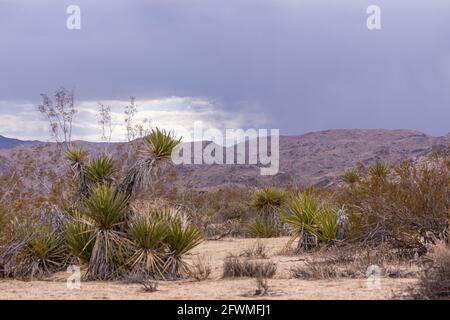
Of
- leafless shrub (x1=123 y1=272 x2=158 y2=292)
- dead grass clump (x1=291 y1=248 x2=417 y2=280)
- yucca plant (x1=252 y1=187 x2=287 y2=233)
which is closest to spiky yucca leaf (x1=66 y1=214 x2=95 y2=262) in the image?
leafless shrub (x1=123 y1=272 x2=158 y2=292)

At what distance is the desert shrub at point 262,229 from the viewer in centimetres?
2188

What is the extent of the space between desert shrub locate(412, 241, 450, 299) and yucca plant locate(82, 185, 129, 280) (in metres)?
5.33

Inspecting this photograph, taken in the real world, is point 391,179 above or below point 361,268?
above

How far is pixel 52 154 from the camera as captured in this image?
1839cm

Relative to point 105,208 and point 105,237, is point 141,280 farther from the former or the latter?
point 105,208

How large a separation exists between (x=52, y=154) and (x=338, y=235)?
864 centimetres

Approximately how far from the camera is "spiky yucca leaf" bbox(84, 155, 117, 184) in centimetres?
1280

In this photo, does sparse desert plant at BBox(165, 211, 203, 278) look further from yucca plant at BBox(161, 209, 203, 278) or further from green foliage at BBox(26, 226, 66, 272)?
green foliage at BBox(26, 226, 66, 272)

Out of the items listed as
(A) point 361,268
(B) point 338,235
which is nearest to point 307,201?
(B) point 338,235

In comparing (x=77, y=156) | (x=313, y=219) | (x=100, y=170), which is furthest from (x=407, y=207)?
(x=77, y=156)

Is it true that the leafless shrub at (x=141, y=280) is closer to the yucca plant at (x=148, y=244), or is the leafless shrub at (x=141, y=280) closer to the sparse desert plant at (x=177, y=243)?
the yucca plant at (x=148, y=244)

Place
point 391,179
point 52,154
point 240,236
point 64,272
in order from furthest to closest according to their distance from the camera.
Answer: point 240,236 → point 52,154 → point 391,179 → point 64,272

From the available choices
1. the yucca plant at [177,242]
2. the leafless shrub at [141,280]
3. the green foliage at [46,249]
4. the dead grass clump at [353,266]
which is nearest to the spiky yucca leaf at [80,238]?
the green foliage at [46,249]
